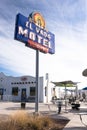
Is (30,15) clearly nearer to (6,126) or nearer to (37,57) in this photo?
(37,57)

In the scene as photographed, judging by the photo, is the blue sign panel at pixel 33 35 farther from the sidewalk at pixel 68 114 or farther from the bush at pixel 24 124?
the bush at pixel 24 124

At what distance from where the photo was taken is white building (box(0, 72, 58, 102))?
3941 centimetres

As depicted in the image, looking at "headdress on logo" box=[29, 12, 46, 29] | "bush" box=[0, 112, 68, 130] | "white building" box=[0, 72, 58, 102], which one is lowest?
"bush" box=[0, 112, 68, 130]

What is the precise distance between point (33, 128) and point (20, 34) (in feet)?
19.7

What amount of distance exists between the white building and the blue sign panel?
2281 cm

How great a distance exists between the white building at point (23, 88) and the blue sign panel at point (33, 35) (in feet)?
74.8

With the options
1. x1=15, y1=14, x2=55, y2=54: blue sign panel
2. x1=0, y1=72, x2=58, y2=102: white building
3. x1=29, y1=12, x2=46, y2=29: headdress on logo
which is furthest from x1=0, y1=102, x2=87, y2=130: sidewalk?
x1=0, y1=72, x2=58, y2=102: white building

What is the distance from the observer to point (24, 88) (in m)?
41.0

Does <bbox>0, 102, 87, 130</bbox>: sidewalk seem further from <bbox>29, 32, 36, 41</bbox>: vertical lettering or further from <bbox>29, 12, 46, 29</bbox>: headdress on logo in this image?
<bbox>29, 12, 46, 29</bbox>: headdress on logo

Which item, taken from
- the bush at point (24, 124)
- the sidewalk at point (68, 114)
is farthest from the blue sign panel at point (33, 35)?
the bush at point (24, 124)

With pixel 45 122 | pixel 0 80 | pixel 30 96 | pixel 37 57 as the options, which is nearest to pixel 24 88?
pixel 30 96

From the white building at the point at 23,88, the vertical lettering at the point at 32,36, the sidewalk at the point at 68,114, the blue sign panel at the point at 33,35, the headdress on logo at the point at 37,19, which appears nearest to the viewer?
the sidewalk at the point at 68,114

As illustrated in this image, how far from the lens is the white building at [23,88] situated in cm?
3941

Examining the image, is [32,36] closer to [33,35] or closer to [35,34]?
[33,35]
